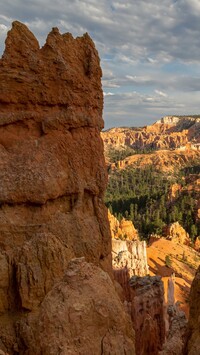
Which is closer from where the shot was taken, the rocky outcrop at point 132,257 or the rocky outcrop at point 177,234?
the rocky outcrop at point 132,257

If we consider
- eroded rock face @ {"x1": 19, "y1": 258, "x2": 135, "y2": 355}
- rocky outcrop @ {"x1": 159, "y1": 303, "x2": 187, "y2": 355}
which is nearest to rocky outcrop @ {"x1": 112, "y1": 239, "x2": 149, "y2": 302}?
rocky outcrop @ {"x1": 159, "y1": 303, "x2": 187, "y2": 355}

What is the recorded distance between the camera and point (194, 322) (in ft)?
19.8

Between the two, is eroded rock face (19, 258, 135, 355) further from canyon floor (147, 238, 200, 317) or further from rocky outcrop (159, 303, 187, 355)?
canyon floor (147, 238, 200, 317)

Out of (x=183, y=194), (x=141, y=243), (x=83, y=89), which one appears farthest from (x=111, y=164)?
(x=83, y=89)

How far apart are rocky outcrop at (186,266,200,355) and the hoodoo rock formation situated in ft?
4.00

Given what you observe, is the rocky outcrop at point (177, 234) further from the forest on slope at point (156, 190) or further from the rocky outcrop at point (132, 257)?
the rocky outcrop at point (132, 257)

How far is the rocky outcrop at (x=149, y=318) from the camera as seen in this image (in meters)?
12.1

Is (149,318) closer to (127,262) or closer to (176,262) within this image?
(127,262)

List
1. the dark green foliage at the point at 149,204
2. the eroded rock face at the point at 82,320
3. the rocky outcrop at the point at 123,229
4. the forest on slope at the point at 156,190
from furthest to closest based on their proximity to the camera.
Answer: the forest on slope at the point at 156,190
the dark green foliage at the point at 149,204
the rocky outcrop at the point at 123,229
the eroded rock face at the point at 82,320

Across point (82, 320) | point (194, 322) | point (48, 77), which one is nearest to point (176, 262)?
point (48, 77)

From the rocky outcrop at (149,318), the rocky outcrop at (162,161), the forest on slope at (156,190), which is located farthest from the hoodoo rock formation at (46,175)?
the rocky outcrop at (162,161)

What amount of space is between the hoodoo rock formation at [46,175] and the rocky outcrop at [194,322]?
1220mm

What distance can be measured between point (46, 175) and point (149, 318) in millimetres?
6434

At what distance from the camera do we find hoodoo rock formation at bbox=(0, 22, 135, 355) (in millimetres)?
8422
